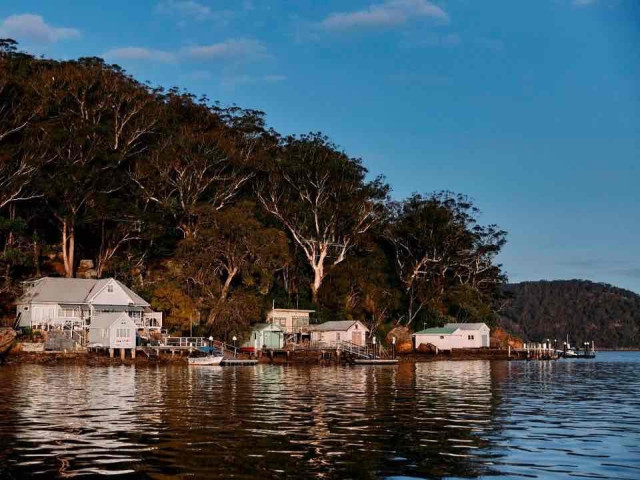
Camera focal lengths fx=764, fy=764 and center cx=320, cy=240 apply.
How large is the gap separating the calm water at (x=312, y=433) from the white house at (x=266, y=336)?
49131mm

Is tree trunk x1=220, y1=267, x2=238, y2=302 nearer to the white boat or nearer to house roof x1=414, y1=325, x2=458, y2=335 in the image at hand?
the white boat

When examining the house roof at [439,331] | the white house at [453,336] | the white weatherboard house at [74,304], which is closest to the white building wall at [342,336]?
the white house at [453,336]

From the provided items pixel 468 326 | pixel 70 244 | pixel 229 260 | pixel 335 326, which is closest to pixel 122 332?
pixel 70 244

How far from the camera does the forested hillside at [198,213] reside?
8362cm

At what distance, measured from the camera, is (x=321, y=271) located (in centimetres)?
10488

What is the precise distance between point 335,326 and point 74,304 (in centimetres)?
3310

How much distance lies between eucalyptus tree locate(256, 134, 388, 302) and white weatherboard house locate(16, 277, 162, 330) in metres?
27.7

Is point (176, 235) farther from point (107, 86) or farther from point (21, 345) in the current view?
point (21, 345)

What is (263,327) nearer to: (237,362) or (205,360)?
(237,362)

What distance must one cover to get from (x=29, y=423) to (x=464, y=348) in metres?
87.1

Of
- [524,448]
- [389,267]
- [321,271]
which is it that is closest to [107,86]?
[321,271]

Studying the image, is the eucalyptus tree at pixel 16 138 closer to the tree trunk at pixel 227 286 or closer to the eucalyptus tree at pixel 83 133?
the eucalyptus tree at pixel 83 133

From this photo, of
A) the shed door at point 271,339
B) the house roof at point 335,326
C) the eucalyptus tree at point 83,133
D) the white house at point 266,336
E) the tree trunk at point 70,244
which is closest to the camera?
the eucalyptus tree at point 83,133

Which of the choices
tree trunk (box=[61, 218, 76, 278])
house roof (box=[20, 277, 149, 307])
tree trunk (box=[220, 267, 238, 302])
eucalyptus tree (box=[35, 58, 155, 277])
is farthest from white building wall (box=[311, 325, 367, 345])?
tree trunk (box=[61, 218, 76, 278])
